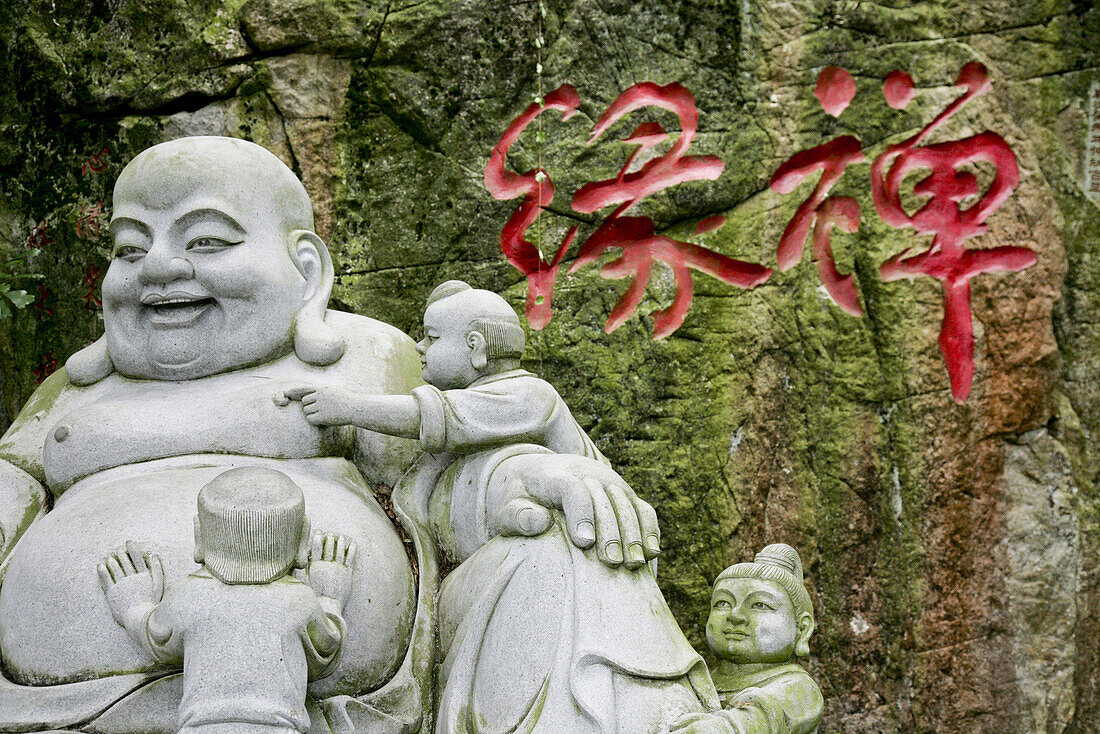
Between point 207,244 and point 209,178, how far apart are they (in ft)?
0.58

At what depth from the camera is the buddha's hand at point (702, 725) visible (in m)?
2.76

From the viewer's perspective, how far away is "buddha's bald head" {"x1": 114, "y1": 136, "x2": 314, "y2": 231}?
11.4ft

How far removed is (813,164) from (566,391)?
1476mm

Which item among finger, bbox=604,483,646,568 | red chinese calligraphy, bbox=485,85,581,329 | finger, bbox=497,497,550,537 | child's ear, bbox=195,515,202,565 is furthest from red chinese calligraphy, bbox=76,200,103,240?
finger, bbox=604,483,646,568

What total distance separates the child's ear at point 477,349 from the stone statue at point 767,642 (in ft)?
2.75

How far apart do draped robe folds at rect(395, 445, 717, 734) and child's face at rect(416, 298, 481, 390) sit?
51cm

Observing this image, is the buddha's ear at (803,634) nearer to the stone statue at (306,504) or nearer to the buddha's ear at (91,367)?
the stone statue at (306,504)

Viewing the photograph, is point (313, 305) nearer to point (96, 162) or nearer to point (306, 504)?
point (306, 504)

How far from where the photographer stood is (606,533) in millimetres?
2941

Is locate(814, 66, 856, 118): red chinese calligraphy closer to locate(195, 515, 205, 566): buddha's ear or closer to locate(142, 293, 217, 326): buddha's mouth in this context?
locate(142, 293, 217, 326): buddha's mouth

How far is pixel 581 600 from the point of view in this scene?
2.88m

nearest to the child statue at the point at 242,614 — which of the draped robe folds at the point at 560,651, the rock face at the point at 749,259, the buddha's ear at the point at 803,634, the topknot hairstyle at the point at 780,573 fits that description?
the draped robe folds at the point at 560,651

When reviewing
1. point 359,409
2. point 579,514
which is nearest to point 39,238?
point 359,409

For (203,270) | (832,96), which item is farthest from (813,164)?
(203,270)
